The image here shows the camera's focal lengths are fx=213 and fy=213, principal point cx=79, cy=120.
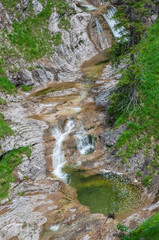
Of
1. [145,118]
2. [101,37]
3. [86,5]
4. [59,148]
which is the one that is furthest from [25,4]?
[145,118]

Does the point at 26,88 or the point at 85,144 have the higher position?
the point at 26,88

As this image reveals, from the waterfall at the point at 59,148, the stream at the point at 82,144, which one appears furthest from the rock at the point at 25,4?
the waterfall at the point at 59,148

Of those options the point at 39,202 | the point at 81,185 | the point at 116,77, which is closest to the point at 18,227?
the point at 39,202

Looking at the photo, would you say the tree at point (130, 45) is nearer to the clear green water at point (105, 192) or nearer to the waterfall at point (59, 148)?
the waterfall at point (59, 148)

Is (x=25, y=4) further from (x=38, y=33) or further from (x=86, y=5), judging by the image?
(x=86, y=5)

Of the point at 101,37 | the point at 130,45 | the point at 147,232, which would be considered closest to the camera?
the point at 147,232

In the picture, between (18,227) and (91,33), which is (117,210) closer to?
(18,227)

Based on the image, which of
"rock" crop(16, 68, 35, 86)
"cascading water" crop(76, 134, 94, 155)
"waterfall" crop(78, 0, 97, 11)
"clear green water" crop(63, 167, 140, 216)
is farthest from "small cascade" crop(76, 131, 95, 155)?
"waterfall" crop(78, 0, 97, 11)
